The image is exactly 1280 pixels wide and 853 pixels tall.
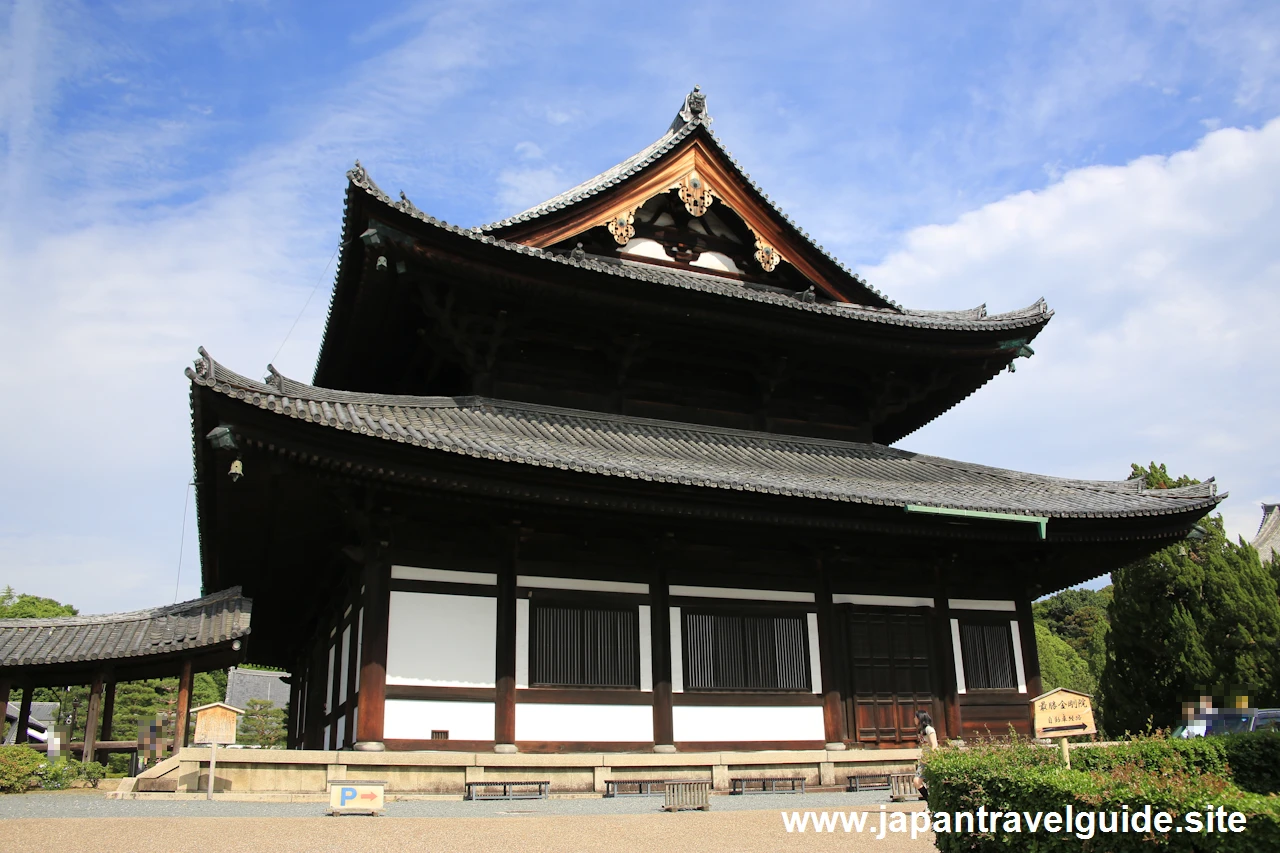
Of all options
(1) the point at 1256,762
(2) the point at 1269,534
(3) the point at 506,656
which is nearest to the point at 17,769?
(3) the point at 506,656

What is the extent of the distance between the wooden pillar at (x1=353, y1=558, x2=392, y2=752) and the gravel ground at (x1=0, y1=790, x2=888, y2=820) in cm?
145

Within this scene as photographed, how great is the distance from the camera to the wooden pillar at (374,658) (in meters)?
13.8

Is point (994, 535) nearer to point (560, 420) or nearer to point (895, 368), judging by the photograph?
point (895, 368)

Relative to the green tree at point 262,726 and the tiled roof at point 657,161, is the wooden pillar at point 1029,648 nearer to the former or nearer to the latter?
the tiled roof at point 657,161

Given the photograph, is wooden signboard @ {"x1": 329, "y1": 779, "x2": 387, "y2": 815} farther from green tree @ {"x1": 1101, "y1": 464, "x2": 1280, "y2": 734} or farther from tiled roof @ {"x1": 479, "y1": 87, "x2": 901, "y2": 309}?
green tree @ {"x1": 1101, "y1": 464, "x2": 1280, "y2": 734}

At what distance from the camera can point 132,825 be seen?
10016 mm

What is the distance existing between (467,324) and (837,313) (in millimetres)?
7175

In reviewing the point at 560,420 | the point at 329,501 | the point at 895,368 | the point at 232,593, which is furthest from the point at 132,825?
the point at 895,368

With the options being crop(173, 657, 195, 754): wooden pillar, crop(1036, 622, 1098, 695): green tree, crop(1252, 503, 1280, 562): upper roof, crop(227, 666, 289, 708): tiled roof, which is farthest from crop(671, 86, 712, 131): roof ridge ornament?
crop(227, 666, 289, 708): tiled roof

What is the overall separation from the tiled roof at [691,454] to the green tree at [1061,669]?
34.3 metres

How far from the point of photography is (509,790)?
13.6 meters

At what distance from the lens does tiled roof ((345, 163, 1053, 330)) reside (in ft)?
50.3

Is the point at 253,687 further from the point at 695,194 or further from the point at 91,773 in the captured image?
the point at 695,194

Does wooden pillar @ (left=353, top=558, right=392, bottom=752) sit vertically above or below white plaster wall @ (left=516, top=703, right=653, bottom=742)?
above
